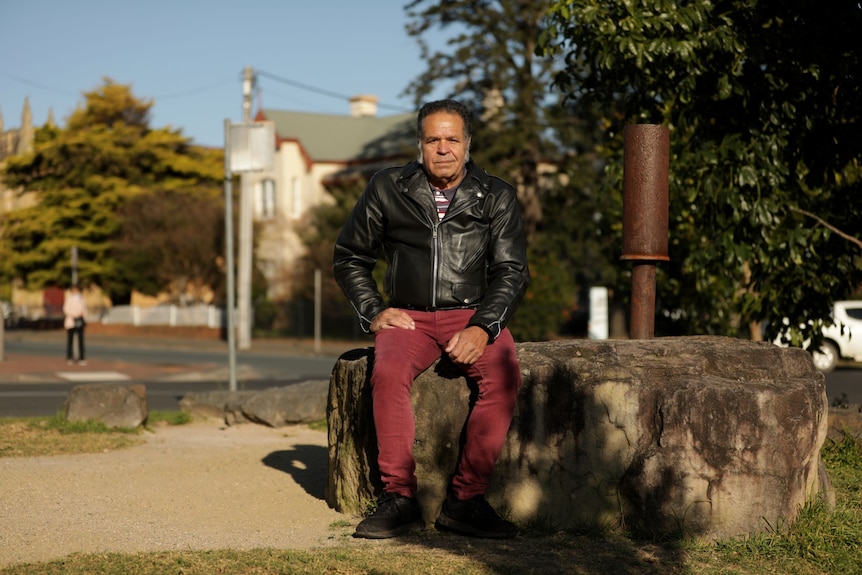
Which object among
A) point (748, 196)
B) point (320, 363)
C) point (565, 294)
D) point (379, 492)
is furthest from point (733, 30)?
point (565, 294)

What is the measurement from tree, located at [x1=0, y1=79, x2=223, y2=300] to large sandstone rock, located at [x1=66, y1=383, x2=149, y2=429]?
39.3m

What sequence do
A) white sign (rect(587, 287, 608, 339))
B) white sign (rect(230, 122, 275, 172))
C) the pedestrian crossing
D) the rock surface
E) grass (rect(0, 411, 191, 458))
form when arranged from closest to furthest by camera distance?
grass (rect(0, 411, 191, 458)) < the rock surface < white sign (rect(230, 122, 275, 172)) < the pedestrian crossing < white sign (rect(587, 287, 608, 339))

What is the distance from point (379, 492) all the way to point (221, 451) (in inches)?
113

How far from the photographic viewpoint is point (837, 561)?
481 cm

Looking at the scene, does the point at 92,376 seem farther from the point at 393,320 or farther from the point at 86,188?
the point at 86,188

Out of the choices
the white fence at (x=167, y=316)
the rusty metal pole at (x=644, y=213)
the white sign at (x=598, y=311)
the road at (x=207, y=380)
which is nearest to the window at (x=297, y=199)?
the white fence at (x=167, y=316)

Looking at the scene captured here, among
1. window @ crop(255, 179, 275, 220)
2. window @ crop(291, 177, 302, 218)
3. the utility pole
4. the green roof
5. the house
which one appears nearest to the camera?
the utility pole

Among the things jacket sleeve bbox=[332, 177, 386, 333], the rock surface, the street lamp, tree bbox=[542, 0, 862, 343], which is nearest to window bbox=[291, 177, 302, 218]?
the street lamp

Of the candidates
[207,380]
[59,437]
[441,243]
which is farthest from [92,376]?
[441,243]

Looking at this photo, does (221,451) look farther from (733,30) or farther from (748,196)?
(733,30)

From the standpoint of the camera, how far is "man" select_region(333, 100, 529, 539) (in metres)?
5.24

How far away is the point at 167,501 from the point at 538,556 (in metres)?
2.19

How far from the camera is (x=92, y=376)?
62.9 feet

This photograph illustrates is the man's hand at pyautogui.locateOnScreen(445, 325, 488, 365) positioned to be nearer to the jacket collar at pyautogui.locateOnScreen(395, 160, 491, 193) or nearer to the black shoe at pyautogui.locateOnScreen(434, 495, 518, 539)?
the black shoe at pyautogui.locateOnScreen(434, 495, 518, 539)
